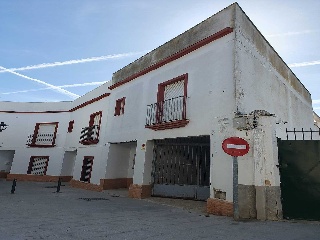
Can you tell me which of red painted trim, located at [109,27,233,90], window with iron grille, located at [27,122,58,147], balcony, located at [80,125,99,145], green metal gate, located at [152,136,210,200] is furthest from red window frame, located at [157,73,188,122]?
window with iron grille, located at [27,122,58,147]

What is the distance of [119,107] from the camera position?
→ 42.0 feet

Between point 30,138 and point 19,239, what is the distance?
17.9m

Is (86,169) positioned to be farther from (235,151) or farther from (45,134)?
(235,151)

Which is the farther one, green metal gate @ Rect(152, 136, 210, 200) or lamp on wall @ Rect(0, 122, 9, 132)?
lamp on wall @ Rect(0, 122, 9, 132)

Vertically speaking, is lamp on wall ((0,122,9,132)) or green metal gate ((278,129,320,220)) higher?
lamp on wall ((0,122,9,132))

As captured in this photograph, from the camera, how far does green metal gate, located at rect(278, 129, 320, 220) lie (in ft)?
19.6

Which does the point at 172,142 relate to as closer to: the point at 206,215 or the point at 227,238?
the point at 206,215

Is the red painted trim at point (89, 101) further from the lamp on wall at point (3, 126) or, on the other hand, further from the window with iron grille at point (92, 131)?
the lamp on wall at point (3, 126)

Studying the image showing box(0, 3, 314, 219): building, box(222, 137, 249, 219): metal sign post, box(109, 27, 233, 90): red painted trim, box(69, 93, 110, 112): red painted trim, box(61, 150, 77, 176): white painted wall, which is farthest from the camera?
box(61, 150, 77, 176): white painted wall

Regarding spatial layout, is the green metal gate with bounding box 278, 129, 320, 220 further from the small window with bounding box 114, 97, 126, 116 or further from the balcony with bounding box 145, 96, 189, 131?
the small window with bounding box 114, 97, 126, 116

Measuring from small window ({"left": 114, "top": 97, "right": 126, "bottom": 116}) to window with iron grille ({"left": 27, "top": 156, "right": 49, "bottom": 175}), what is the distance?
9.58m

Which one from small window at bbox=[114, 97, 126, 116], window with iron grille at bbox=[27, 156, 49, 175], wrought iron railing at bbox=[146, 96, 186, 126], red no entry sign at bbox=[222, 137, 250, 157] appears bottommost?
window with iron grille at bbox=[27, 156, 49, 175]

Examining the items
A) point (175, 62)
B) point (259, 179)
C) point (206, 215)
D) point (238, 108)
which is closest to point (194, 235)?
point (206, 215)

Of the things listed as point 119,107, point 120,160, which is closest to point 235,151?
point 119,107
